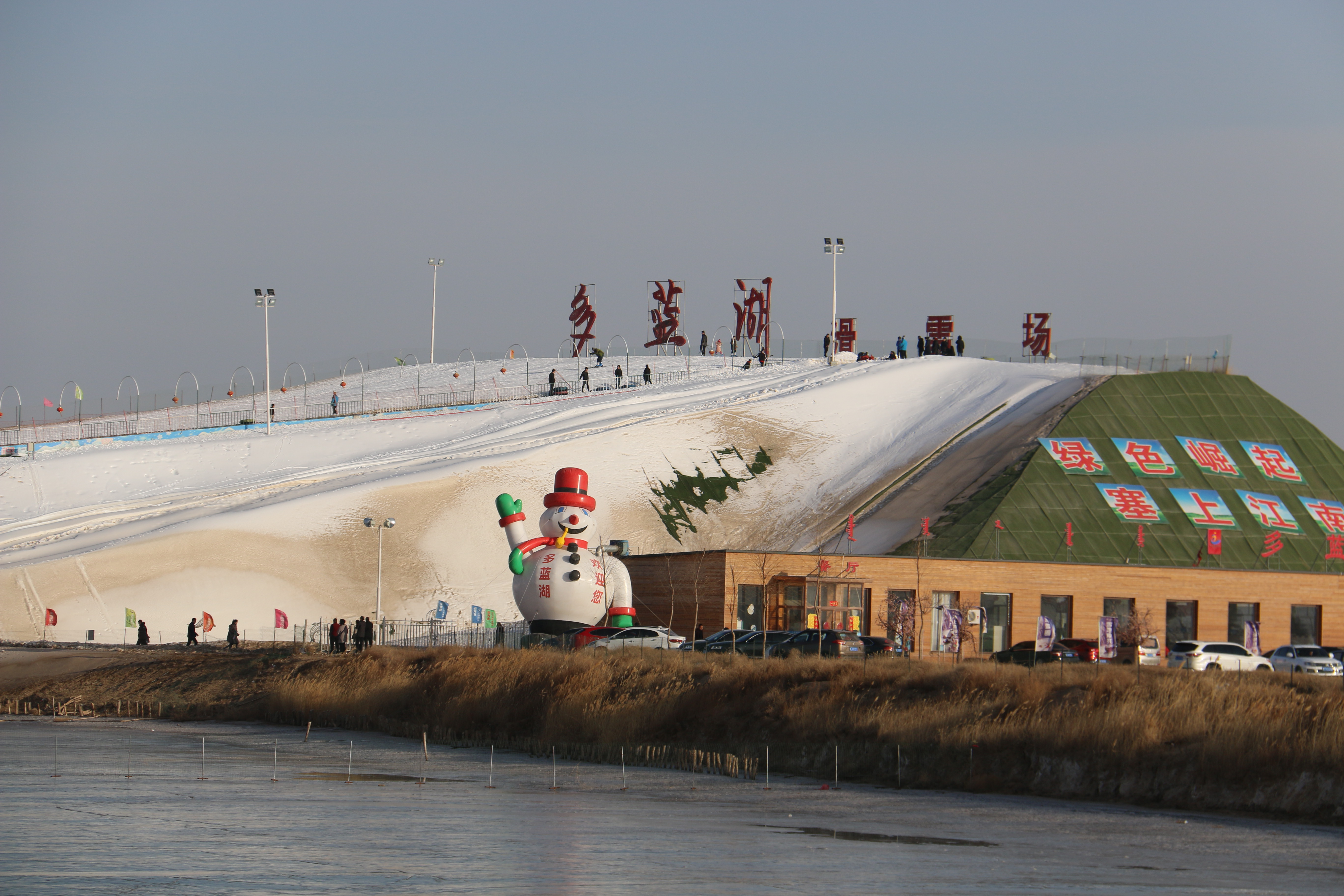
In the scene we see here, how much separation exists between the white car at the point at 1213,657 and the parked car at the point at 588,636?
14.6 m

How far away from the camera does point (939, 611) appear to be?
169 ft

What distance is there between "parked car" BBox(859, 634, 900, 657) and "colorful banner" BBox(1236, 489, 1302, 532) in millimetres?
30702

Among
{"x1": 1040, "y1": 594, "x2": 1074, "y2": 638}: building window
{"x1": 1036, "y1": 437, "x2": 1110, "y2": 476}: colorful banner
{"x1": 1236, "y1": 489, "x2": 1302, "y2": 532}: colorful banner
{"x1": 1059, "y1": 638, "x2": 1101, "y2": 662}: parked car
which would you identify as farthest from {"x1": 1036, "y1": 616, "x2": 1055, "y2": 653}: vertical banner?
{"x1": 1236, "y1": 489, "x2": 1302, "y2": 532}: colorful banner

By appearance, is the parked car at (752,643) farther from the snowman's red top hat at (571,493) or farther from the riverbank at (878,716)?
the riverbank at (878,716)

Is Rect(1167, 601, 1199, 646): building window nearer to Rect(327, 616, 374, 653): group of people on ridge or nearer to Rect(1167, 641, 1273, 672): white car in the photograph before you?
Rect(1167, 641, 1273, 672): white car

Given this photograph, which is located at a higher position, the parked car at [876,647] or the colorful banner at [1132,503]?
the colorful banner at [1132,503]

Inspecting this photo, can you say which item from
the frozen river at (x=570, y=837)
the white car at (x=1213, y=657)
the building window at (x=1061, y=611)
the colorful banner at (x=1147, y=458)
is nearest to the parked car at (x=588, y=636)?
the frozen river at (x=570, y=837)

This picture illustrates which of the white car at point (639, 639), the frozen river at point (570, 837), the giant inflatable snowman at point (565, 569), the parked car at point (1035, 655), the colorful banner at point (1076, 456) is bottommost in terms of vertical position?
the frozen river at point (570, 837)

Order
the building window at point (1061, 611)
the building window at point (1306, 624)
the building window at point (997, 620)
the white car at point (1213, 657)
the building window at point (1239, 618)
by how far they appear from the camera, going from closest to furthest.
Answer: the white car at point (1213, 657), the building window at point (997, 620), the building window at point (1061, 611), the building window at point (1239, 618), the building window at point (1306, 624)

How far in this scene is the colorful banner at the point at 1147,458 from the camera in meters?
68.3

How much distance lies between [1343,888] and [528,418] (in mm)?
67287

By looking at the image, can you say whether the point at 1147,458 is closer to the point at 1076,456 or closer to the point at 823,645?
the point at 1076,456

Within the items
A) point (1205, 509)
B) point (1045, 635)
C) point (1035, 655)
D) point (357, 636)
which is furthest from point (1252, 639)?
point (357, 636)

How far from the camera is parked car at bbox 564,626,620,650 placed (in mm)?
40188
